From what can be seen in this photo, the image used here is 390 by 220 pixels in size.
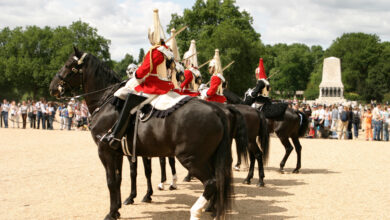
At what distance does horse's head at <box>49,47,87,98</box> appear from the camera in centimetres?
766

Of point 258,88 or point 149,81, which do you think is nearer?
point 149,81

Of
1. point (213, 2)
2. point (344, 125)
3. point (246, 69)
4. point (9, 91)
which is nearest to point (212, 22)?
point (213, 2)

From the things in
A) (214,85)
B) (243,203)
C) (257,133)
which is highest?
(214,85)

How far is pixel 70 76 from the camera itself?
7.72m

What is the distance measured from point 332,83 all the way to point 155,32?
60.2 meters

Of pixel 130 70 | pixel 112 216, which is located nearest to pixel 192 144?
pixel 112 216

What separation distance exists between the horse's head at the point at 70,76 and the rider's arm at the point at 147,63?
1564mm

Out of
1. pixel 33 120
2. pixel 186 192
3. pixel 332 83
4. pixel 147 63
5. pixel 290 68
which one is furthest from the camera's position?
pixel 290 68

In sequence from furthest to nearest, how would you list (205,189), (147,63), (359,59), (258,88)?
1. (359,59)
2. (258,88)
3. (147,63)
4. (205,189)

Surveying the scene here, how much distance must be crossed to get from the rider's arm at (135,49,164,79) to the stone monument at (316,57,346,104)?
195 ft

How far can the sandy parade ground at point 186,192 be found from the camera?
23.9ft

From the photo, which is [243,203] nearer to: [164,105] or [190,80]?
[164,105]

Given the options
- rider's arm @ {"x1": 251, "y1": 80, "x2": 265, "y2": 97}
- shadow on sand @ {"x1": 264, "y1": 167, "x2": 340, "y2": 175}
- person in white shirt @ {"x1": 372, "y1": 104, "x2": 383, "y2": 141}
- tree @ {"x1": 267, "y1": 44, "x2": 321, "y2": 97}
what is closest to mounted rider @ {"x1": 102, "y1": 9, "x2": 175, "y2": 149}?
rider's arm @ {"x1": 251, "y1": 80, "x2": 265, "y2": 97}

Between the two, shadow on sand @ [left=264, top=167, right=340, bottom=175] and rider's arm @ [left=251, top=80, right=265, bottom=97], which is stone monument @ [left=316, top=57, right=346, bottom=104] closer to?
shadow on sand @ [left=264, top=167, right=340, bottom=175]
